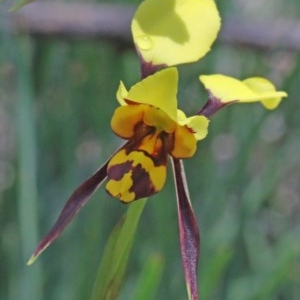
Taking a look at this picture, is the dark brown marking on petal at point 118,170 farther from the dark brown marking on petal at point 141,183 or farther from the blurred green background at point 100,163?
the blurred green background at point 100,163

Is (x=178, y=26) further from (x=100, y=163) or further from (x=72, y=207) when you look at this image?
(x=100, y=163)

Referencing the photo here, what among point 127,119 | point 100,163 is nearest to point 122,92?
point 127,119

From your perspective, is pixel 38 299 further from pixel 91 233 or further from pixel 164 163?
pixel 164 163

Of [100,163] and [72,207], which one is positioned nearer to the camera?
[72,207]

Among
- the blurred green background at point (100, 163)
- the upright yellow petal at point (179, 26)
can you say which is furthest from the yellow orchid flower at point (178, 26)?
the blurred green background at point (100, 163)

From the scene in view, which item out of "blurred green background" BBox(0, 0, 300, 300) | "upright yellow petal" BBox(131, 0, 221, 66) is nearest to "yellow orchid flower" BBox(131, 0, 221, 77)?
"upright yellow petal" BBox(131, 0, 221, 66)

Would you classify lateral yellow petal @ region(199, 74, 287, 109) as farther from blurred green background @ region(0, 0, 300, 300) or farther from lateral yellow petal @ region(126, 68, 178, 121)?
blurred green background @ region(0, 0, 300, 300)
